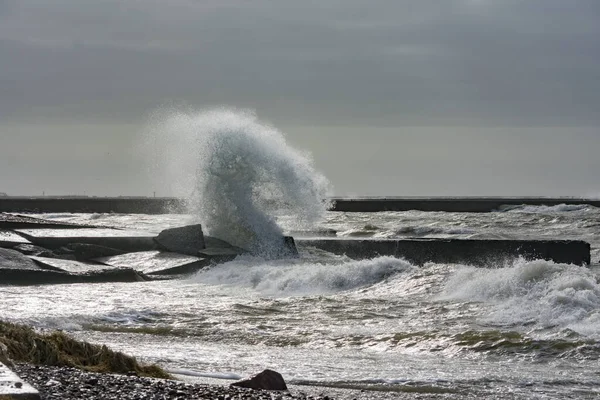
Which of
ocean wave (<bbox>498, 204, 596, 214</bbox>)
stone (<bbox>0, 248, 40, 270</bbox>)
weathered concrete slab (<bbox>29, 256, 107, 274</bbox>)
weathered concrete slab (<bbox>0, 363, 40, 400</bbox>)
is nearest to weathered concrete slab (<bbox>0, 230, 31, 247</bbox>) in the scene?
weathered concrete slab (<bbox>29, 256, 107, 274</bbox>)

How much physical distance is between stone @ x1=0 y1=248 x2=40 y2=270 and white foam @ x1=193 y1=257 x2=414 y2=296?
240 cm

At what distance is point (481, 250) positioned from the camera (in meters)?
15.2

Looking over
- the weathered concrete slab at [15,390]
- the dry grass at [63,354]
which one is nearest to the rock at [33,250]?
the dry grass at [63,354]

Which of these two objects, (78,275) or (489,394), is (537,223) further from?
(489,394)

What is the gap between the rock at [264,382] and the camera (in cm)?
524

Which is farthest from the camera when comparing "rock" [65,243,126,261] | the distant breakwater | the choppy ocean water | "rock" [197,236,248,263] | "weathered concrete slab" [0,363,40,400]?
the distant breakwater

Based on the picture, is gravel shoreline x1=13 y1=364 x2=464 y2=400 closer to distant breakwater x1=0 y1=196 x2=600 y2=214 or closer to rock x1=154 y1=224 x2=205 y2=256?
rock x1=154 y1=224 x2=205 y2=256

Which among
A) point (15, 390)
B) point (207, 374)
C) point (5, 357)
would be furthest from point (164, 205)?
point (15, 390)

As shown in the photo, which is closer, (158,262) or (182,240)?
(158,262)

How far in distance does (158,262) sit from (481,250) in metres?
5.19

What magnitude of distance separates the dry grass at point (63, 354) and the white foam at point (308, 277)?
6.49 metres

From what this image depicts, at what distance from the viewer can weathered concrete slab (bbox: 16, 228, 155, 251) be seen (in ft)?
51.6

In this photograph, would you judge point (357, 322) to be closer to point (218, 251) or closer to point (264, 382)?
point (264, 382)

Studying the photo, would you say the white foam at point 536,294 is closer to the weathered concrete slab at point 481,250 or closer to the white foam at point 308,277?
the white foam at point 308,277
